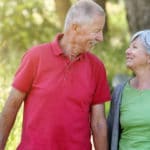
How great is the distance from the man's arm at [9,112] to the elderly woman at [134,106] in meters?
0.73

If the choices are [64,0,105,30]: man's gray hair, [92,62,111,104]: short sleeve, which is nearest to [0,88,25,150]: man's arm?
[92,62,111,104]: short sleeve

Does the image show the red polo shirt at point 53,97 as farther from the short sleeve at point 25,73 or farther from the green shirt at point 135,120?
the green shirt at point 135,120

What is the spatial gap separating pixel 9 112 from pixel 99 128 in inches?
26.0

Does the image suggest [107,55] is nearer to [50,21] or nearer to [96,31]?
[50,21]

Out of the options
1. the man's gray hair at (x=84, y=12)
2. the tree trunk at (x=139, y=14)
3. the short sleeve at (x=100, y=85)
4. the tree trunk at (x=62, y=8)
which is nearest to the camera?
the man's gray hair at (x=84, y=12)

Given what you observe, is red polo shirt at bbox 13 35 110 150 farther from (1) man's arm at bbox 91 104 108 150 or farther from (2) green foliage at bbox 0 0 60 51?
(2) green foliage at bbox 0 0 60 51

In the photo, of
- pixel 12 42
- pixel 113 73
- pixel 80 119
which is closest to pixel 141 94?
pixel 80 119

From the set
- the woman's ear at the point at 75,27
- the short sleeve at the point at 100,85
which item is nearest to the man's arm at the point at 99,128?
the short sleeve at the point at 100,85

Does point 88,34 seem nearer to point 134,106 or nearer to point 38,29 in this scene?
point 134,106

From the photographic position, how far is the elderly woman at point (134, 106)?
4262mm

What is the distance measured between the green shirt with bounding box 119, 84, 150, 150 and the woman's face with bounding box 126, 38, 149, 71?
19 centimetres

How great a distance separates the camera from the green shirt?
425cm

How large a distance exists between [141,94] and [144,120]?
21 centimetres

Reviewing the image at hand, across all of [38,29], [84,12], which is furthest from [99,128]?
[38,29]
